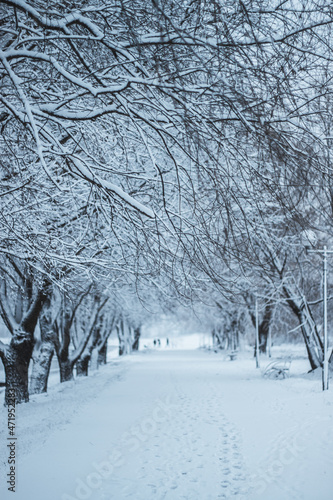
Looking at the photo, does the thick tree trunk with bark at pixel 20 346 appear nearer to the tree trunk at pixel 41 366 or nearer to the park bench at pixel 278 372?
the tree trunk at pixel 41 366

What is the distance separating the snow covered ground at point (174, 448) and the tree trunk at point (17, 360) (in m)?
0.55

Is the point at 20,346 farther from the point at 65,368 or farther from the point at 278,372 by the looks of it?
the point at 278,372

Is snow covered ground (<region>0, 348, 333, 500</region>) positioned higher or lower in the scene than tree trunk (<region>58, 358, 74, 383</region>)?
higher

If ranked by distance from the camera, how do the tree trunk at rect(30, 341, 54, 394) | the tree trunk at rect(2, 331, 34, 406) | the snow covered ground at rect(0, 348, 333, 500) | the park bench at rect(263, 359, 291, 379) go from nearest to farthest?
1. the snow covered ground at rect(0, 348, 333, 500)
2. the tree trunk at rect(2, 331, 34, 406)
3. the tree trunk at rect(30, 341, 54, 394)
4. the park bench at rect(263, 359, 291, 379)

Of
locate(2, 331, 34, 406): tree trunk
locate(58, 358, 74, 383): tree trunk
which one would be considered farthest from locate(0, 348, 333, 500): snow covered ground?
locate(58, 358, 74, 383): tree trunk

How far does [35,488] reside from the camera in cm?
574

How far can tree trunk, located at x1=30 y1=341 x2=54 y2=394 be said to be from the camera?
15273 millimetres

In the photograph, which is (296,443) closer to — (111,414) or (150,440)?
(150,440)

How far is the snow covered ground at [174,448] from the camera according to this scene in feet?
19.0

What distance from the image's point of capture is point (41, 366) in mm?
15562

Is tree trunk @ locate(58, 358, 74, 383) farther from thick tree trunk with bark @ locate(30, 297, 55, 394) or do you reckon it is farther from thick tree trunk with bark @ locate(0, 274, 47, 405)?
thick tree trunk with bark @ locate(0, 274, 47, 405)

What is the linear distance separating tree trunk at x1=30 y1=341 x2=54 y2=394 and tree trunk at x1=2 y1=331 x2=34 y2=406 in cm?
249

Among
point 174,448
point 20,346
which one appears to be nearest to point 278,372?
point 20,346

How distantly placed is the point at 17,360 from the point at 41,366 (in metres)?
3.34
